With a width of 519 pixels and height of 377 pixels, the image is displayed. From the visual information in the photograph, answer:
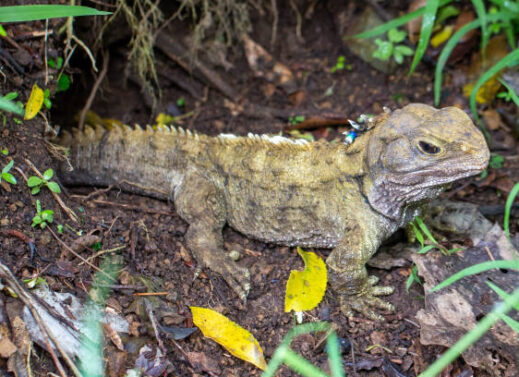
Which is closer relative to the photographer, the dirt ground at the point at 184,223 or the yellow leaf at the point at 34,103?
the dirt ground at the point at 184,223

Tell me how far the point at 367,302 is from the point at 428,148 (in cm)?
126

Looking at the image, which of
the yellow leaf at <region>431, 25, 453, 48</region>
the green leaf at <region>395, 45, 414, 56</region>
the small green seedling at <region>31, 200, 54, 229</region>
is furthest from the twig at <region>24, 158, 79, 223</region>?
the yellow leaf at <region>431, 25, 453, 48</region>

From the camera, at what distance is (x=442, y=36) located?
18.7 feet

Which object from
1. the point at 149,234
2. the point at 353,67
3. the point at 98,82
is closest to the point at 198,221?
the point at 149,234

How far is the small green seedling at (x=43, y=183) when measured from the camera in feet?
11.8

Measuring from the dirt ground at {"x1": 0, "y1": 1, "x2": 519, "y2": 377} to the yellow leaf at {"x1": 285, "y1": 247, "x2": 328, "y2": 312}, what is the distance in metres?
0.09

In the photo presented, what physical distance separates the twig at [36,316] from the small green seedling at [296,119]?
355cm

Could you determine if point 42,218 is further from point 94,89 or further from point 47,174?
point 94,89

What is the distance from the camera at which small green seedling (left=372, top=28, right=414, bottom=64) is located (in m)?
5.68

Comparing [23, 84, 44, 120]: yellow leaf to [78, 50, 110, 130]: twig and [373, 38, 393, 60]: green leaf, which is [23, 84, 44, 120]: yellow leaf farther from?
[373, 38, 393, 60]: green leaf

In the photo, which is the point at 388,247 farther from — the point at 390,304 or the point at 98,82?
the point at 98,82

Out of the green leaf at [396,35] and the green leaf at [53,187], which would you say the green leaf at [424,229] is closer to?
the green leaf at [396,35]

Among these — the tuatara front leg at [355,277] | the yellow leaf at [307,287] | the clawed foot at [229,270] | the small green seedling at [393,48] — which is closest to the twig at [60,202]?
the clawed foot at [229,270]

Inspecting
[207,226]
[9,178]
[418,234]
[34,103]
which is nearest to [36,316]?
[9,178]
